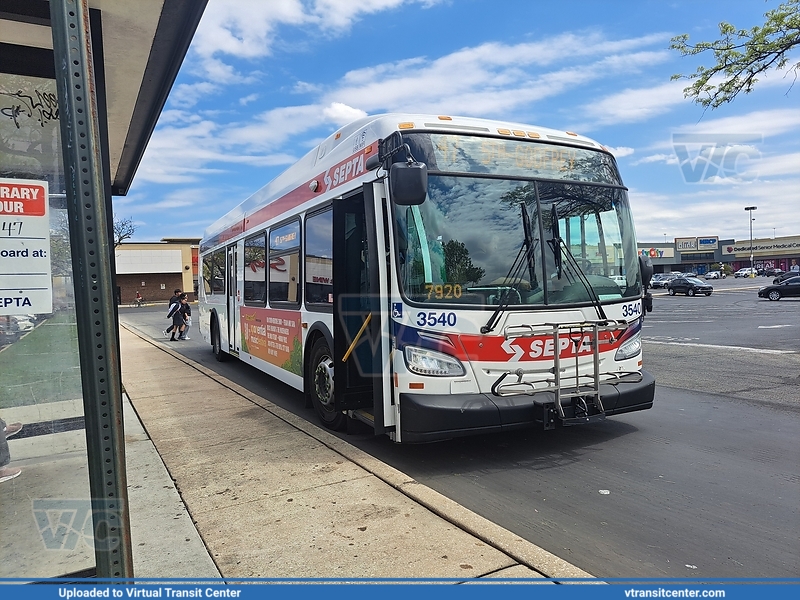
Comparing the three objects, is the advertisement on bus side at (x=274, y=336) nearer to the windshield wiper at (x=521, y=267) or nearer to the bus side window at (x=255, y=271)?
the bus side window at (x=255, y=271)

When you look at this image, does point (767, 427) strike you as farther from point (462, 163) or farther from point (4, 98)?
point (4, 98)

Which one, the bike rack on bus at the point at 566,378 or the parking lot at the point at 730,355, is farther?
the parking lot at the point at 730,355

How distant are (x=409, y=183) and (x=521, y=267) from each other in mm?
1391

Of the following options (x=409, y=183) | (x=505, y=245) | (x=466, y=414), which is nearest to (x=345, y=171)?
(x=409, y=183)

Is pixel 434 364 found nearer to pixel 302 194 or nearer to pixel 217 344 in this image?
pixel 302 194

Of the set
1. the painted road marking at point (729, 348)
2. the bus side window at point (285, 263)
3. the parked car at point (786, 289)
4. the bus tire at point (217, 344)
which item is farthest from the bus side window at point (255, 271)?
the parked car at point (786, 289)

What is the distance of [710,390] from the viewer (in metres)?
8.83

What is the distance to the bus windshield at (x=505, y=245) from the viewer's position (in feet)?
17.5

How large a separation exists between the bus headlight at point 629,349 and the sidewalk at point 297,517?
2.57 metres

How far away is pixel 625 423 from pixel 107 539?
5.81 m

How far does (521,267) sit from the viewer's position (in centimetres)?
555

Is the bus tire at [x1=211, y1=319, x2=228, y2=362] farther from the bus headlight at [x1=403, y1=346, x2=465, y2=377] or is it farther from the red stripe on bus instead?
the bus headlight at [x1=403, y1=346, x2=465, y2=377]

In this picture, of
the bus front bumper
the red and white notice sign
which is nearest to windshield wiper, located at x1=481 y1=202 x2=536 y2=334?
the bus front bumper
